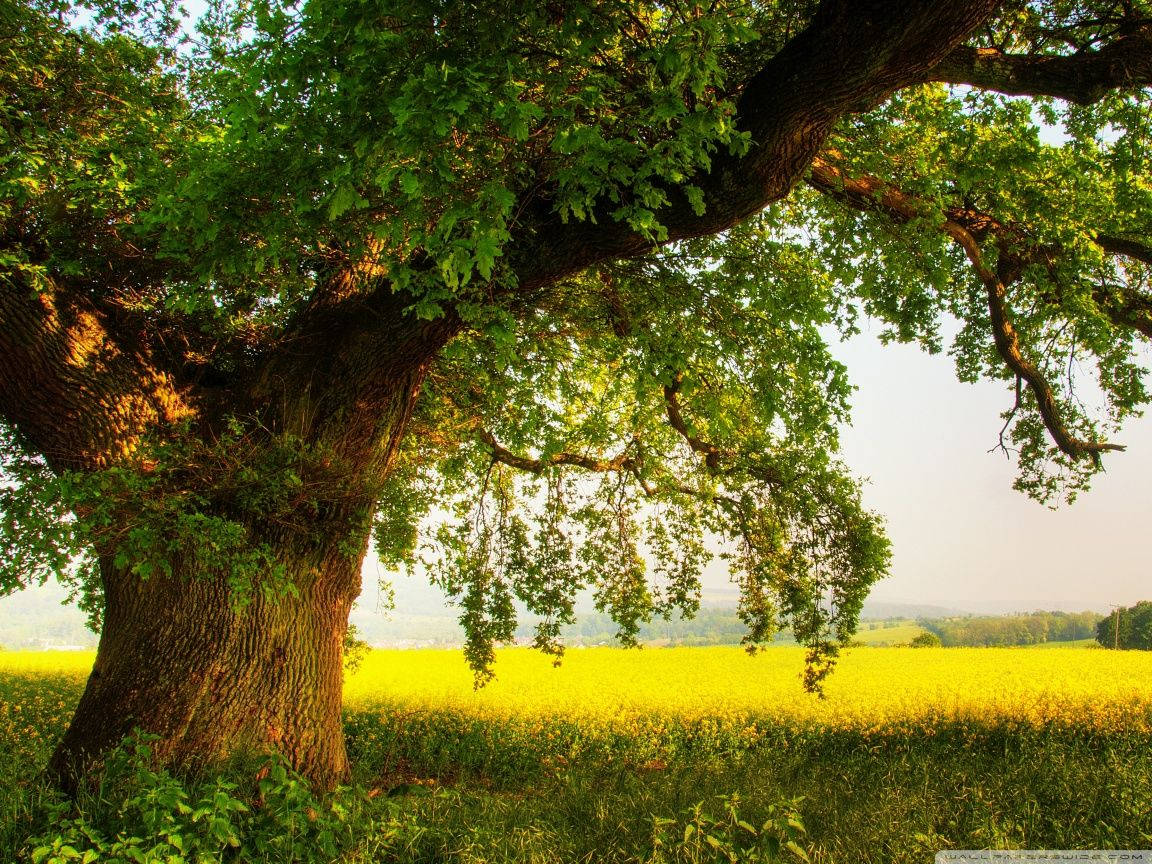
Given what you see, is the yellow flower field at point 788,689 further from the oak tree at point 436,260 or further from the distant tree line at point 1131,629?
the distant tree line at point 1131,629

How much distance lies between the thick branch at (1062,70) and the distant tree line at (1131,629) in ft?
148

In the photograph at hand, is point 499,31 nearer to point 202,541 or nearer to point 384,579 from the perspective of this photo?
point 202,541

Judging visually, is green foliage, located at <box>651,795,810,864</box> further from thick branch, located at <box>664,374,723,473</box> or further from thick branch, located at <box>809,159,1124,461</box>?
thick branch, located at <box>809,159,1124,461</box>

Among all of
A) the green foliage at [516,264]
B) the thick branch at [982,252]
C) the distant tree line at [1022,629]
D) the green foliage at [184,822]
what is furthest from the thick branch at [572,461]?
the distant tree line at [1022,629]

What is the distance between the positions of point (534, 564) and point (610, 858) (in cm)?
561

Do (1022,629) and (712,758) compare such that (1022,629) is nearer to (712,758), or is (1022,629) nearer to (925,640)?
(925,640)

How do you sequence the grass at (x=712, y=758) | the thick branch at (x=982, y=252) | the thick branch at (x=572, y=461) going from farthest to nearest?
the thick branch at (x=572, y=461)
the thick branch at (x=982, y=252)
the grass at (x=712, y=758)

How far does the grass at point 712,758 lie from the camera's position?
4.88m

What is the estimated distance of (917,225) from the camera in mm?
6910

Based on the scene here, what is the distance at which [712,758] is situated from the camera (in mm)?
9375

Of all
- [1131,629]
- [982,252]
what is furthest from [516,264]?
[1131,629]

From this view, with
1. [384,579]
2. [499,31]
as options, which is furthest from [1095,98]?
[384,579]

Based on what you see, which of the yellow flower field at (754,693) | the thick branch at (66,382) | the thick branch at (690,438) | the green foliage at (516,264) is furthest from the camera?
the yellow flower field at (754,693)

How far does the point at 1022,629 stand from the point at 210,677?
1997 inches
